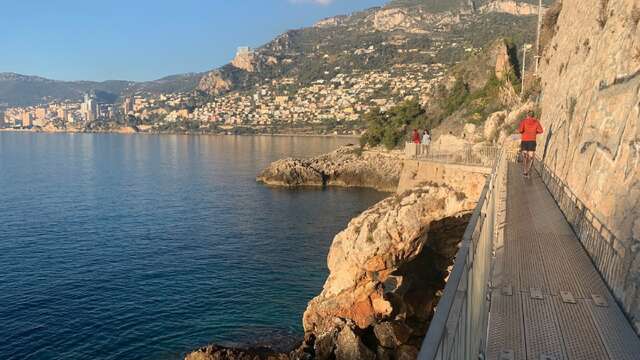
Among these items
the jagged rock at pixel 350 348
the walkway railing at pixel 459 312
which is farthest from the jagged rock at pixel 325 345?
the walkway railing at pixel 459 312

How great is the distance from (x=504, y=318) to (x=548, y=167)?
11.8 meters

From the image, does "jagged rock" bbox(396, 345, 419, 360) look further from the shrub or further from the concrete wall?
the shrub

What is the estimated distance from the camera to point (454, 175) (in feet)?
64.7

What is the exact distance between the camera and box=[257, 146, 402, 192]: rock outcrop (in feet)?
182

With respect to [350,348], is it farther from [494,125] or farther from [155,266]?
[494,125]

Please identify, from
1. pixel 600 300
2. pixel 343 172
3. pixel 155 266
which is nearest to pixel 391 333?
pixel 600 300

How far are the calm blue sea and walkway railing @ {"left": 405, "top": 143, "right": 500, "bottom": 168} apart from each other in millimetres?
7745

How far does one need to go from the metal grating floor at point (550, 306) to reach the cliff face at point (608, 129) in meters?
0.41

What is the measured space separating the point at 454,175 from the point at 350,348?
8.38 meters

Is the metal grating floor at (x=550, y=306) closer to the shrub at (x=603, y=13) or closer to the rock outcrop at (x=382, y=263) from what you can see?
the shrub at (x=603, y=13)

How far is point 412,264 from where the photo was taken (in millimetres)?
20875

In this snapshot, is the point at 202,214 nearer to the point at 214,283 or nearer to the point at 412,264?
the point at 214,283

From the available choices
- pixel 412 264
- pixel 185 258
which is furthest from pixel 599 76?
pixel 185 258

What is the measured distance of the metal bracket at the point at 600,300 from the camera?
5934 millimetres
